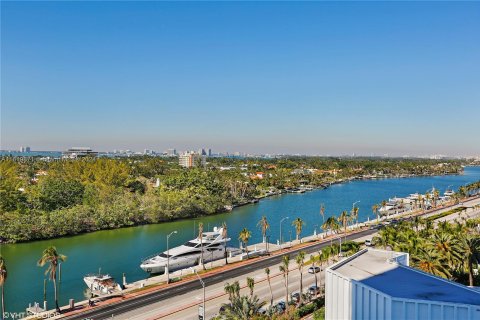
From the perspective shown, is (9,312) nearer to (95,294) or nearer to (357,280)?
(95,294)

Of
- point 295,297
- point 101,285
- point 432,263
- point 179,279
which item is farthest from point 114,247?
point 432,263

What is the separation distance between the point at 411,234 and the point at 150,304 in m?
35.5

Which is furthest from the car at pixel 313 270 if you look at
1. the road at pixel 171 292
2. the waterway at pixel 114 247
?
the waterway at pixel 114 247

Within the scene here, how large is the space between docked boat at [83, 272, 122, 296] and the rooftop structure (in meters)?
27.8

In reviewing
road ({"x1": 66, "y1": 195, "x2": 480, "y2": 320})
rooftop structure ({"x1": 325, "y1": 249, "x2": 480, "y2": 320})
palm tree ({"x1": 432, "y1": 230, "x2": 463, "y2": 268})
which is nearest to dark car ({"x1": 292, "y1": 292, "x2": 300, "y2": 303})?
road ({"x1": 66, "y1": 195, "x2": 480, "y2": 320})

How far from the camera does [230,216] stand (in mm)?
115625

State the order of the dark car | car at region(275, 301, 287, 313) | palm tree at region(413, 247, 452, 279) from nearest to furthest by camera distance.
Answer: car at region(275, 301, 287, 313)
palm tree at region(413, 247, 452, 279)
the dark car

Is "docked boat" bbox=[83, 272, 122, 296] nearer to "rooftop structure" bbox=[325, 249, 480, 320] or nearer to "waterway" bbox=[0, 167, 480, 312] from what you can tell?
"waterway" bbox=[0, 167, 480, 312]

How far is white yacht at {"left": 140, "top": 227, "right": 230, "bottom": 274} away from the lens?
194 feet

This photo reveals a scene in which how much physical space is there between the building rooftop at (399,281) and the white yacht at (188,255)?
1232 inches

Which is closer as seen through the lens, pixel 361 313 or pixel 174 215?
pixel 361 313

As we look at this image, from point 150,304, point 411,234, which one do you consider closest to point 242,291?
point 150,304

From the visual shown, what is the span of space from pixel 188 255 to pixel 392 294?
40.6 meters

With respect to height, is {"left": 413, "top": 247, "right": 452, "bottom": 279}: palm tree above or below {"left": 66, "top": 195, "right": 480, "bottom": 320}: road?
above
